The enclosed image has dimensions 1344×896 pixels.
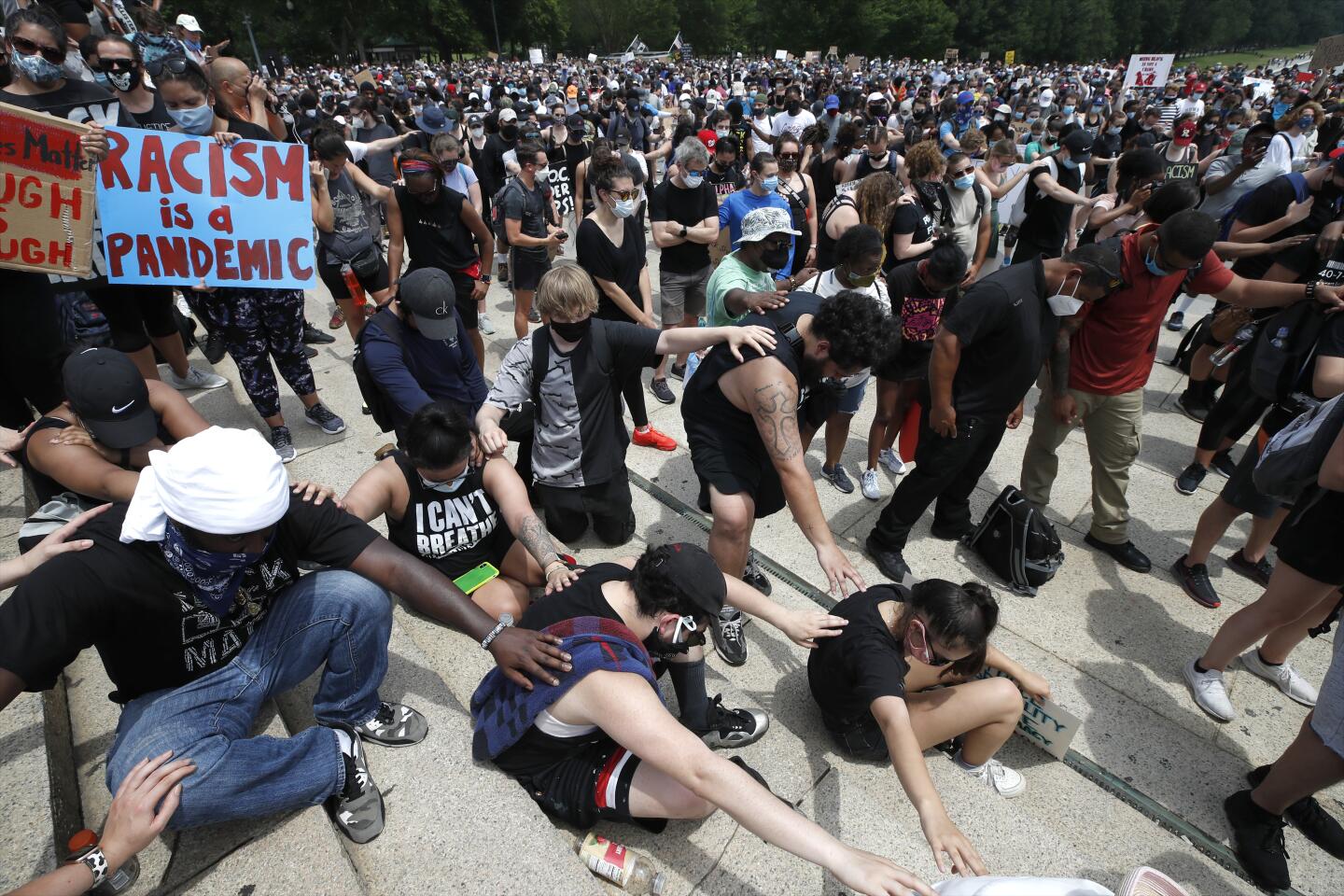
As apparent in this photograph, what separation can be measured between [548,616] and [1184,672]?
316 cm

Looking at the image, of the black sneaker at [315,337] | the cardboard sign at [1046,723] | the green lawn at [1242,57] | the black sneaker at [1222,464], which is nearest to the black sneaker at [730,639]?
the cardboard sign at [1046,723]

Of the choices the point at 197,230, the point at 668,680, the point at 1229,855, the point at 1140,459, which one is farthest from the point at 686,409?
the point at 1140,459

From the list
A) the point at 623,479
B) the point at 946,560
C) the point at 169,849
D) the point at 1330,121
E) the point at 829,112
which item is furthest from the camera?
the point at 829,112

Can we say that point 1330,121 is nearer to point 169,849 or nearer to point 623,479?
point 623,479

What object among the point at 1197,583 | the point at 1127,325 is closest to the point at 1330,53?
the point at 1127,325

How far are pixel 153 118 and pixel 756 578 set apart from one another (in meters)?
4.59

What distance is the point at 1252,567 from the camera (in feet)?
13.1

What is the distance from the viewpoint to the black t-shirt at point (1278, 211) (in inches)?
190

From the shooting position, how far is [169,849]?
6.59 ft

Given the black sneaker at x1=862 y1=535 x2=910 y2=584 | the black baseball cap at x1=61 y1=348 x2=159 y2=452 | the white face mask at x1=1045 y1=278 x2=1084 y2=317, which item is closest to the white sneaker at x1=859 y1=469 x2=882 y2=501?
the black sneaker at x1=862 y1=535 x2=910 y2=584

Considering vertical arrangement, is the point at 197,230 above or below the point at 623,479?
above

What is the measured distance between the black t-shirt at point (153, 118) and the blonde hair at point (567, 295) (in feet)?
9.23

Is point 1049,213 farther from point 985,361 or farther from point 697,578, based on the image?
point 697,578

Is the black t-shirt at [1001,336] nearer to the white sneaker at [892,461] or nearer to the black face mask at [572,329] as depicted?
the white sneaker at [892,461]
